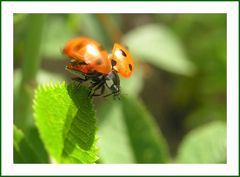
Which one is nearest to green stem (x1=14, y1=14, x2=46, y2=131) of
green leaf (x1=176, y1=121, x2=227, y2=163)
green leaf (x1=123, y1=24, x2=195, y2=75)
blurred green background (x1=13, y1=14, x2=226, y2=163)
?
blurred green background (x1=13, y1=14, x2=226, y2=163)

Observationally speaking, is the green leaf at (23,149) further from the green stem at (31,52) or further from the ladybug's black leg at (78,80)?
the green stem at (31,52)

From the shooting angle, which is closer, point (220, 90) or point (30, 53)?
point (30, 53)

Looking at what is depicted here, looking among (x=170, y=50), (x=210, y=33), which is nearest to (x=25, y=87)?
(x=170, y=50)

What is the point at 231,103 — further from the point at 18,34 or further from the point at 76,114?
the point at 18,34

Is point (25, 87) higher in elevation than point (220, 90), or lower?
higher

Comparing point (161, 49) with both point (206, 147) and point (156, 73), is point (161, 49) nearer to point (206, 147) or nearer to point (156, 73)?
point (156, 73)

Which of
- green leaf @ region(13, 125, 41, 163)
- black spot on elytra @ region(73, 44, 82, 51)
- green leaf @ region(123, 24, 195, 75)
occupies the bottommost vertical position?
green leaf @ region(123, 24, 195, 75)

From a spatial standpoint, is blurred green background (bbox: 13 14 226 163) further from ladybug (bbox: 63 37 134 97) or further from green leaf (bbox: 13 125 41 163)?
green leaf (bbox: 13 125 41 163)
